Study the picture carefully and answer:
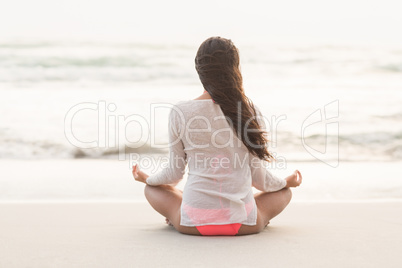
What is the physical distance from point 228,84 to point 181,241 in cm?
79

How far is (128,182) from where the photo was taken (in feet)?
16.7

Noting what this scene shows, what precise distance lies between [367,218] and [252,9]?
9774mm

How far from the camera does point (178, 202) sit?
110 inches

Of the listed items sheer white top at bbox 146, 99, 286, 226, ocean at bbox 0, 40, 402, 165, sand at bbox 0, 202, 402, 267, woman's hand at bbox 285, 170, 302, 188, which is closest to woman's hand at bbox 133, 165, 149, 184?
sheer white top at bbox 146, 99, 286, 226

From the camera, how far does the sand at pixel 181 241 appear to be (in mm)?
2201

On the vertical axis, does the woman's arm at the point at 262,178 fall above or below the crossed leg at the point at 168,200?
above

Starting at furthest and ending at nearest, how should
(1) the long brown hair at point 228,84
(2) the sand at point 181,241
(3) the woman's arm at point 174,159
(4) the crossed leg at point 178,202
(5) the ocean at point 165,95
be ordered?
(5) the ocean at point 165,95 < (4) the crossed leg at point 178,202 < (3) the woman's arm at point 174,159 < (1) the long brown hair at point 228,84 < (2) the sand at point 181,241

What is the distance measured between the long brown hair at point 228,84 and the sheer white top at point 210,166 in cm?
4

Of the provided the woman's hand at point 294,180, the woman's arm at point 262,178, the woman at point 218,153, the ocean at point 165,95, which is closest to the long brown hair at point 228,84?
the woman at point 218,153

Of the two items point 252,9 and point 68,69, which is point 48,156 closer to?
point 68,69

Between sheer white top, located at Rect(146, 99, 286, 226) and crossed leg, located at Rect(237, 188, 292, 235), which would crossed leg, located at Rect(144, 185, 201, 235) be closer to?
sheer white top, located at Rect(146, 99, 286, 226)

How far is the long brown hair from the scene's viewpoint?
2488 mm

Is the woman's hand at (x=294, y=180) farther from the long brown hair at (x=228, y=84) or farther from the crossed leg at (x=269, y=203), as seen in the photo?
the long brown hair at (x=228, y=84)

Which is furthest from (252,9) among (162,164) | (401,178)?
(401,178)
